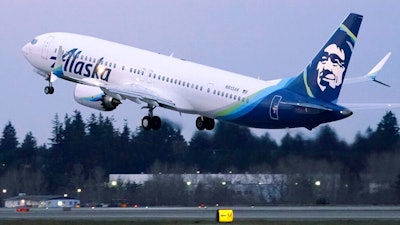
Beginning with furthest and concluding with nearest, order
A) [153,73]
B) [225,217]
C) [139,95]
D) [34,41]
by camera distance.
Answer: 1. [34,41]
2. [153,73]
3. [139,95]
4. [225,217]

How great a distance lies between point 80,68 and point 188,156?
32.4 m

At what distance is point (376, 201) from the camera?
131 m

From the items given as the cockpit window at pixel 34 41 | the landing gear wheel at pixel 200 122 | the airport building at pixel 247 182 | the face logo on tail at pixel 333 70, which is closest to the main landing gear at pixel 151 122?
the landing gear wheel at pixel 200 122

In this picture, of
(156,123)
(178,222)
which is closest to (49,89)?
(156,123)

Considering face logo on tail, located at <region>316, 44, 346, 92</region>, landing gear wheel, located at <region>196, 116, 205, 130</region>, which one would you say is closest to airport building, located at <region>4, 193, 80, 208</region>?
landing gear wheel, located at <region>196, 116, 205, 130</region>

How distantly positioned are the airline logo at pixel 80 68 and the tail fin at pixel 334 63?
60.6 ft

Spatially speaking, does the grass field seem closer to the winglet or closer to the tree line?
the winglet

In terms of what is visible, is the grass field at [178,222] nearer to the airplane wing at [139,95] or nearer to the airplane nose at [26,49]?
the airplane wing at [139,95]

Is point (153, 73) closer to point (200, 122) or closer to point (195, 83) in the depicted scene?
point (195, 83)

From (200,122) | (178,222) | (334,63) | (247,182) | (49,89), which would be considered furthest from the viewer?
(247,182)

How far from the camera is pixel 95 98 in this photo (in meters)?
115

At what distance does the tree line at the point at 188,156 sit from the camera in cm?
13250

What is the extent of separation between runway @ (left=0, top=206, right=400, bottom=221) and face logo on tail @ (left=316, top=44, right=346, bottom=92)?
28.7ft

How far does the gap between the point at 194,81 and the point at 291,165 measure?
24.5m
